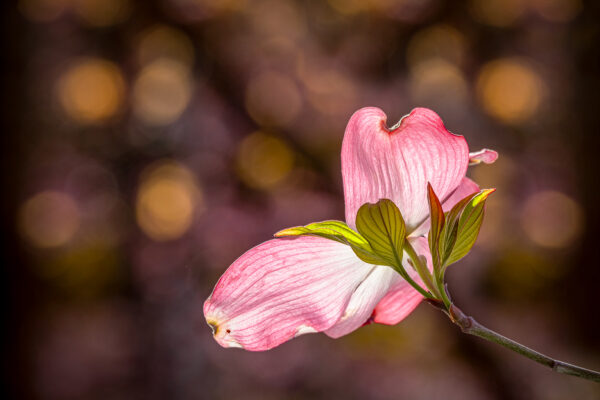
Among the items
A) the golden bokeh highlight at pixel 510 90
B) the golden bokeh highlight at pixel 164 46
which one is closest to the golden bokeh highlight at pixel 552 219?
the golden bokeh highlight at pixel 510 90

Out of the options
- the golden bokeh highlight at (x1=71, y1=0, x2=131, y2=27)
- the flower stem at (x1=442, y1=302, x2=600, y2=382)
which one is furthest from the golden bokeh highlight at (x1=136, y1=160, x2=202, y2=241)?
the flower stem at (x1=442, y1=302, x2=600, y2=382)

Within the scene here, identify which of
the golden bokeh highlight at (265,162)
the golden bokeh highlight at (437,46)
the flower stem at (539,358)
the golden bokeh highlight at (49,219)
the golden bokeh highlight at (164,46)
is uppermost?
the golden bokeh highlight at (437,46)

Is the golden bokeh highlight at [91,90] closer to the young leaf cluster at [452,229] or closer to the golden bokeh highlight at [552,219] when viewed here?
the golden bokeh highlight at [552,219]

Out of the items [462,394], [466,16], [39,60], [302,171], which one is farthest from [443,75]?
[39,60]

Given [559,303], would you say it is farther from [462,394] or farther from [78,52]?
[78,52]

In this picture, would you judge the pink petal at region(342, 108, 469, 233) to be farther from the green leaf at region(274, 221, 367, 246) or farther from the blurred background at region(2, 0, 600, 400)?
the blurred background at region(2, 0, 600, 400)
